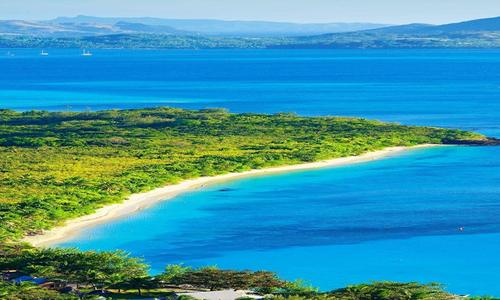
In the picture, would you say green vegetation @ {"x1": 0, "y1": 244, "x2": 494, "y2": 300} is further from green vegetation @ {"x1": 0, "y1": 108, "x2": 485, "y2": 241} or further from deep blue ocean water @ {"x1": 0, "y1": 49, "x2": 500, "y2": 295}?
green vegetation @ {"x1": 0, "y1": 108, "x2": 485, "y2": 241}

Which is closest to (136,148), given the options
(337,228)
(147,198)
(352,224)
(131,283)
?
(147,198)

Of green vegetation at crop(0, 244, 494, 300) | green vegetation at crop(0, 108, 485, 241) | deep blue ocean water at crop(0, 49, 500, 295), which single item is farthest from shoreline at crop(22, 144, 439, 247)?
green vegetation at crop(0, 244, 494, 300)

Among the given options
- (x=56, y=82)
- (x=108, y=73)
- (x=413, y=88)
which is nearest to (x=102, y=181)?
(x=413, y=88)

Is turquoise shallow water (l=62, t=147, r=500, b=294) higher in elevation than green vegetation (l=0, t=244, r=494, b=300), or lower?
lower

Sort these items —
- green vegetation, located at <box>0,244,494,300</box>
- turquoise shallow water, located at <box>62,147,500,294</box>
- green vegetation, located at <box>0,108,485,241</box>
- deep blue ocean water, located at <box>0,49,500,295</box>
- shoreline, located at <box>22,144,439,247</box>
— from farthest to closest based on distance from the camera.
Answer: green vegetation, located at <box>0,108,485,241</box> < shoreline, located at <box>22,144,439,247</box> < deep blue ocean water, located at <box>0,49,500,295</box> < turquoise shallow water, located at <box>62,147,500,294</box> < green vegetation, located at <box>0,244,494,300</box>

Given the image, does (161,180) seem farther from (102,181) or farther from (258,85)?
(258,85)
